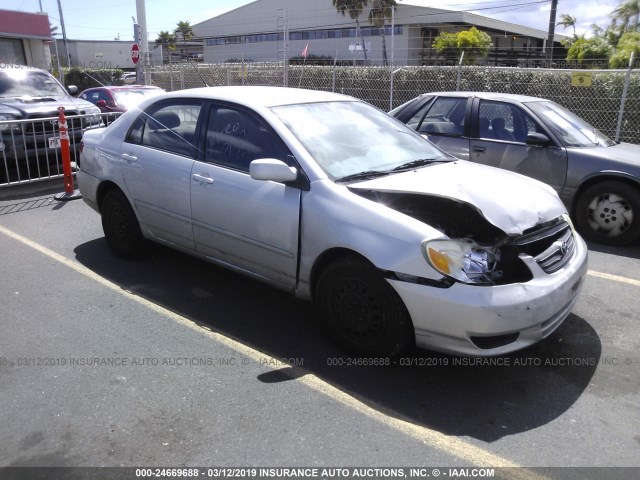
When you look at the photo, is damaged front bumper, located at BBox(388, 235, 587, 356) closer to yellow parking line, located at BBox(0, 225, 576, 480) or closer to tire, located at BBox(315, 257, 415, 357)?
tire, located at BBox(315, 257, 415, 357)

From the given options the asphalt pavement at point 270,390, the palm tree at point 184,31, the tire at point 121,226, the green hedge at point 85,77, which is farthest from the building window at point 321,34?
the asphalt pavement at point 270,390

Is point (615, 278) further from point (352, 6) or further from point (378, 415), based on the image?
point (352, 6)

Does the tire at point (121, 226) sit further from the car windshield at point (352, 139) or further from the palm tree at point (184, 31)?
the palm tree at point (184, 31)

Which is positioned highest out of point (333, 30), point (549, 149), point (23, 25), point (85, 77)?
point (333, 30)

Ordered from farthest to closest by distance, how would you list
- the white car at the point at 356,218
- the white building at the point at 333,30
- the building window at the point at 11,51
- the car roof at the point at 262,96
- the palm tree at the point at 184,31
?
1. the palm tree at the point at 184,31
2. the white building at the point at 333,30
3. the building window at the point at 11,51
4. the car roof at the point at 262,96
5. the white car at the point at 356,218

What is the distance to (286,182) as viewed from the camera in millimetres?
3826

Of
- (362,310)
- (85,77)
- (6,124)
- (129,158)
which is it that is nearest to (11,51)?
(85,77)

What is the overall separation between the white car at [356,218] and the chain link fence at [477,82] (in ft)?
18.3

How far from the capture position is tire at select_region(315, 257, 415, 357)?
3314 millimetres

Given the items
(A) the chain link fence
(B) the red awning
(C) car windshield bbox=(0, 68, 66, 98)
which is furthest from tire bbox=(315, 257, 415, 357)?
(B) the red awning

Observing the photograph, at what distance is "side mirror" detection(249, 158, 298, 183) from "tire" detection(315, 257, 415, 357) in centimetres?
68

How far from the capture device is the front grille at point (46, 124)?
8.48 meters

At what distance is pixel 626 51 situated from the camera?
16.8 meters

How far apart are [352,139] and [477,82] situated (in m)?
11.1
